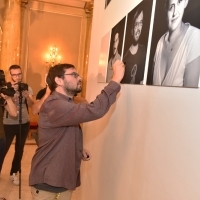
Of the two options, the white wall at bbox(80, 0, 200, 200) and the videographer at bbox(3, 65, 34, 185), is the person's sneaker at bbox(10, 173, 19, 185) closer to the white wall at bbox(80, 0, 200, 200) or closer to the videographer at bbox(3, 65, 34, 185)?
the videographer at bbox(3, 65, 34, 185)

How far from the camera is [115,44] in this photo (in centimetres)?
204

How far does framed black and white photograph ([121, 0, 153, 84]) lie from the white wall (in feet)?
0.25

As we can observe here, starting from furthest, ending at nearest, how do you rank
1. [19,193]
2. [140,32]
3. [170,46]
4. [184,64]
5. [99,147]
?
[19,193] < [99,147] < [140,32] < [170,46] < [184,64]

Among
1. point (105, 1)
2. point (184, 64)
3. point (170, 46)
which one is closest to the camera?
point (184, 64)

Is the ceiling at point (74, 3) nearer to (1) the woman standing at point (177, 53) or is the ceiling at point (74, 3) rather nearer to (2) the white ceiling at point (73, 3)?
(2) the white ceiling at point (73, 3)

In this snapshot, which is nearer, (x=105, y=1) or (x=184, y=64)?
(x=184, y=64)

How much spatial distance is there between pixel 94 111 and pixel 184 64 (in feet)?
2.30

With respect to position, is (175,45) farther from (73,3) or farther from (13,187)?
(73,3)

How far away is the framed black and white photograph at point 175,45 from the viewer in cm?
92

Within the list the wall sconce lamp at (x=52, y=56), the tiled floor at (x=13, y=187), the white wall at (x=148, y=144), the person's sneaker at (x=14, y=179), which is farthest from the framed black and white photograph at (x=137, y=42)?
the wall sconce lamp at (x=52, y=56)

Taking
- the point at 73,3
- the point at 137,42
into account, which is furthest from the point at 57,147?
the point at 73,3

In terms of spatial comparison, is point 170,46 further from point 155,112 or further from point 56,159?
point 56,159

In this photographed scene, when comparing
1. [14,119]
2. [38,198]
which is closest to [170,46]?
[38,198]

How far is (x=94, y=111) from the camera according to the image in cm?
154
